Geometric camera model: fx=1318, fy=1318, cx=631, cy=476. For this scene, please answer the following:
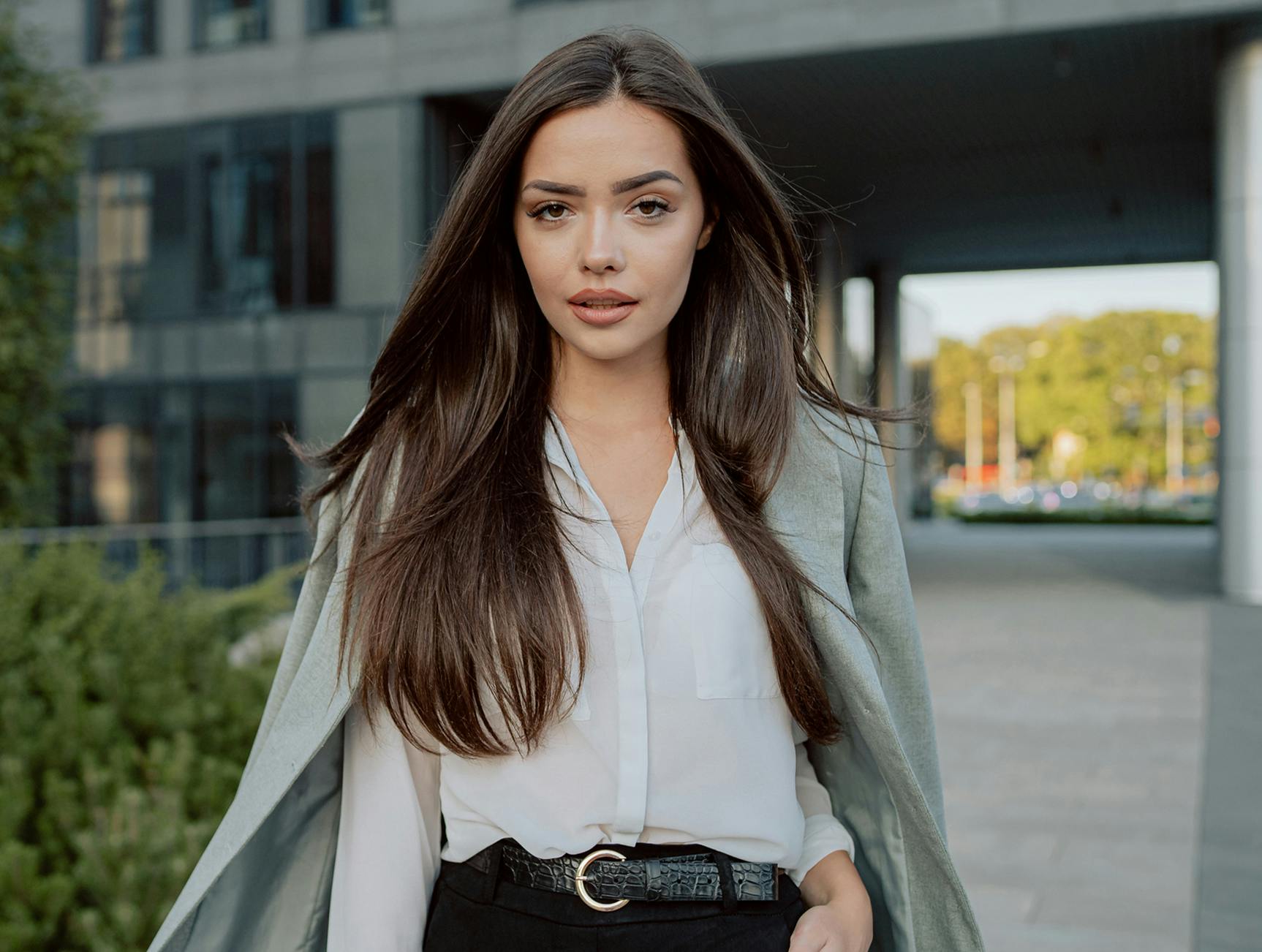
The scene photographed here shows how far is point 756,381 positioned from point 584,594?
1.43 feet

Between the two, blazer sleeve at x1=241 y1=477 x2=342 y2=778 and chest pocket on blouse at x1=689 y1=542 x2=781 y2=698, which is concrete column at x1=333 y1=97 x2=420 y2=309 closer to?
blazer sleeve at x1=241 y1=477 x2=342 y2=778

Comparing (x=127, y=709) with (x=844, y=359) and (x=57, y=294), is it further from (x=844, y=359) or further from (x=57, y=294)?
(x=844, y=359)

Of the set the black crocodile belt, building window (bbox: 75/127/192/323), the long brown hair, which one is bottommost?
the black crocodile belt

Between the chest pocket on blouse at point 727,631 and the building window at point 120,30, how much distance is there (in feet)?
58.9

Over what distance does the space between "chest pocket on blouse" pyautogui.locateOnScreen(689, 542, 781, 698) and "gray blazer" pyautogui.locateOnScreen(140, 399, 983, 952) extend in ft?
0.28

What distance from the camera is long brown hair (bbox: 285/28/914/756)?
5.77 feet

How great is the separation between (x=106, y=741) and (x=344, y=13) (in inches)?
562

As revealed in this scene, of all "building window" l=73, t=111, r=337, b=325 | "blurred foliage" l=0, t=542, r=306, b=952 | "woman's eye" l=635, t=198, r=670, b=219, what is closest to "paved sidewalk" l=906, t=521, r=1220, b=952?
"blurred foliage" l=0, t=542, r=306, b=952

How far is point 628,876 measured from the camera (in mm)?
1658

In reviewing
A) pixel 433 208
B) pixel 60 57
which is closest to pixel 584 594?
pixel 433 208

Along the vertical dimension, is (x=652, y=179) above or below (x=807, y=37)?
below

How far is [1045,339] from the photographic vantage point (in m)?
74.6

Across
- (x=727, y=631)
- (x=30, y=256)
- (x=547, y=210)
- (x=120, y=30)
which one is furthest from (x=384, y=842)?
(x=120, y=30)

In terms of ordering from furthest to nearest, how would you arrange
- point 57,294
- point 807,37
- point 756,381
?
1. point 807,37
2. point 57,294
3. point 756,381
